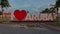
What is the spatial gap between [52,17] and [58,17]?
880cm

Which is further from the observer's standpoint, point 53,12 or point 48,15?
point 53,12

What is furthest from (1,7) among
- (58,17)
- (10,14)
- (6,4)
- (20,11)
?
(20,11)

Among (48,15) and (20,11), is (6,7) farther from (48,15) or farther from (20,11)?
(20,11)

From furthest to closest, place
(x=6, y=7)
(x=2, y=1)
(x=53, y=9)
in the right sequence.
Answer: (x=6, y=7) → (x=2, y=1) → (x=53, y=9)

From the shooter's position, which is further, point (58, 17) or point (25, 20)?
point (58, 17)

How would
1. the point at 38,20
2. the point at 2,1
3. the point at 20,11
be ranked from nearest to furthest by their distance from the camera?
the point at 20,11, the point at 38,20, the point at 2,1

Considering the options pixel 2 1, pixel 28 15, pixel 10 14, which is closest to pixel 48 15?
pixel 28 15

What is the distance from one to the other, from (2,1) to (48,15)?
19.9 meters

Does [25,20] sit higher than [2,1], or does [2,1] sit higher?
[2,1]

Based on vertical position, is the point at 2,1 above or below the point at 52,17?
above

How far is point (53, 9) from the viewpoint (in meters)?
72.8

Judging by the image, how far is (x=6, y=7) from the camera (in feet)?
279

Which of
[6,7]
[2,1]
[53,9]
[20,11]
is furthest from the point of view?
[6,7]

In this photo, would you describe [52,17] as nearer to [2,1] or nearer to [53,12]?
[53,12]
